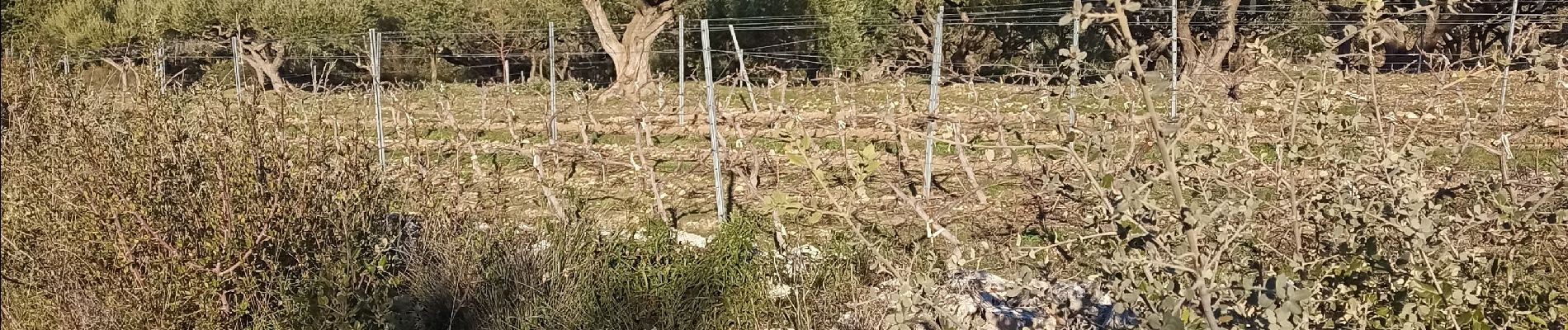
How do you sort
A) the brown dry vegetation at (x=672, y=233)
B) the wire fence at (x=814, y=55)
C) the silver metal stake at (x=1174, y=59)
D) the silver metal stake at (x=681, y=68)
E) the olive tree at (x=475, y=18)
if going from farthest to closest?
1. the olive tree at (x=475, y=18)
2. the silver metal stake at (x=681, y=68)
3. the wire fence at (x=814, y=55)
4. the silver metal stake at (x=1174, y=59)
5. the brown dry vegetation at (x=672, y=233)

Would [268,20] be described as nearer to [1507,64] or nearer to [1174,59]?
[1174,59]

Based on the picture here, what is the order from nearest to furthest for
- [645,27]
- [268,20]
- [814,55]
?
[814,55]
[645,27]
[268,20]

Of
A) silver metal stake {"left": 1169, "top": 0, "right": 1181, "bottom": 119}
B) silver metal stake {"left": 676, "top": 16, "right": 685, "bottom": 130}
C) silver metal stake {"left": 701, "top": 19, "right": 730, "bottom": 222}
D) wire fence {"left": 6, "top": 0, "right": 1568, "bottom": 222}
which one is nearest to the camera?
silver metal stake {"left": 1169, "top": 0, "right": 1181, "bottom": 119}

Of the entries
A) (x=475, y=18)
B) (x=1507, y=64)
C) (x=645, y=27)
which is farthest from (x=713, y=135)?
(x=475, y=18)

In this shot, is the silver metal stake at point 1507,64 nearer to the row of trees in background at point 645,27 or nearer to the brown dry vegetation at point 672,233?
the brown dry vegetation at point 672,233

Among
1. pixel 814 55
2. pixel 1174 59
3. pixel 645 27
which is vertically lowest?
pixel 814 55

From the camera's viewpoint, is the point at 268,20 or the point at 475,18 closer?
the point at 268,20

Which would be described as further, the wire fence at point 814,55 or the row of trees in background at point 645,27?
the row of trees in background at point 645,27

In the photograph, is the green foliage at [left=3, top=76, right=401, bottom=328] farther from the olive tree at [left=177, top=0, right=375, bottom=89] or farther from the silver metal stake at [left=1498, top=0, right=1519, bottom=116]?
the olive tree at [left=177, top=0, right=375, bottom=89]

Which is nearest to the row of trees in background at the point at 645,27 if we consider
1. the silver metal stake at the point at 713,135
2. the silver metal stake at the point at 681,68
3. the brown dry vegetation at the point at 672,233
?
the silver metal stake at the point at 681,68

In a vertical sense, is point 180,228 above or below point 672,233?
above

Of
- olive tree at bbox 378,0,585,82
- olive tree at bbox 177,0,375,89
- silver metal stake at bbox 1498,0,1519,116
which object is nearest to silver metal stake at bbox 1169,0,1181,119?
silver metal stake at bbox 1498,0,1519,116

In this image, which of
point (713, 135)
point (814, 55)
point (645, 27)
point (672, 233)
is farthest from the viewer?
point (645, 27)

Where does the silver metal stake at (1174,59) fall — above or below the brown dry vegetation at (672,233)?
above
